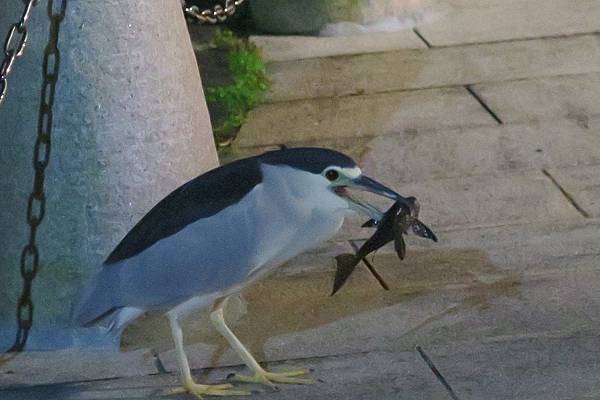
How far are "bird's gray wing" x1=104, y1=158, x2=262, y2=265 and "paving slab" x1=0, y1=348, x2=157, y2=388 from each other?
66cm

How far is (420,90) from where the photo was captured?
780 cm

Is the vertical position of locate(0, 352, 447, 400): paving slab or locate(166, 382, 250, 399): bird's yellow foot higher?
locate(166, 382, 250, 399): bird's yellow foot

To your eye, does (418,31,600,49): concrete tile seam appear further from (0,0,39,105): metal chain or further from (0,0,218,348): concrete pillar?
(0,0,39,105): metal chain

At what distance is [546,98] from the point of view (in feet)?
24.8

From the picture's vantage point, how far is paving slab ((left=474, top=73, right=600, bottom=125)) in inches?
288

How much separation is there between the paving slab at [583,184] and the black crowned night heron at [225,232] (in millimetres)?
2239

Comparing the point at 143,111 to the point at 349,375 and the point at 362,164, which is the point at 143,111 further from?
the point at 362,164

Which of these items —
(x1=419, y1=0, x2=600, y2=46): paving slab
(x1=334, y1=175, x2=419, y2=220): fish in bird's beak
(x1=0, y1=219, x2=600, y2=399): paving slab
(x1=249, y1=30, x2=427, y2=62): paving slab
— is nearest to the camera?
(x1=334, y1=175, x2=419, y2=220): fish in bird's beak

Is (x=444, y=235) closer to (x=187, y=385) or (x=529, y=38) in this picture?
(x=187, y=385)

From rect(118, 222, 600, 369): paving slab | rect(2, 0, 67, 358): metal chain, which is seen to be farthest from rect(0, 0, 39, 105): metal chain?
rect(118, 222, 600, 369): paving slab

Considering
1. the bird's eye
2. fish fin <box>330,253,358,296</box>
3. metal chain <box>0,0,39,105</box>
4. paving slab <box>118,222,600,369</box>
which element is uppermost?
metal chain <box>0,0,39,105</box>

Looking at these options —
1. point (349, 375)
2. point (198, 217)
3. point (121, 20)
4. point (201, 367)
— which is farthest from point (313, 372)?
point (121, 20)

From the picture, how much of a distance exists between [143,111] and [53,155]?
393mm

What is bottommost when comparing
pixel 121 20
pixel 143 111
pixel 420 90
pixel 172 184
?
pixel 420 90
